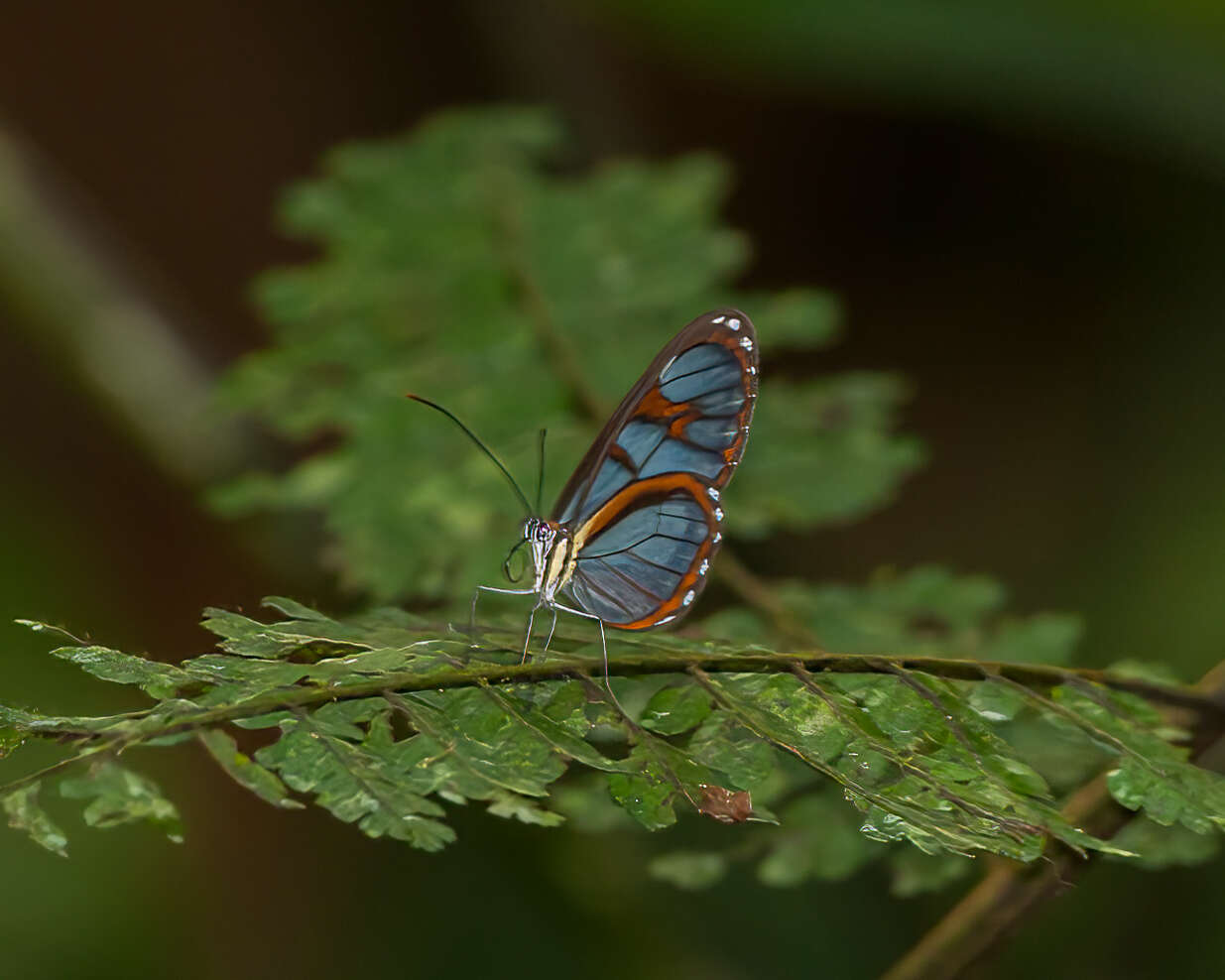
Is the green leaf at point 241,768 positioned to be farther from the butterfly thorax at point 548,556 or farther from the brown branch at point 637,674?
the butterfly thorax at point 548,556

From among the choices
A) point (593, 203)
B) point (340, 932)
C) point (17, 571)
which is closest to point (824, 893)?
point (340, 932)

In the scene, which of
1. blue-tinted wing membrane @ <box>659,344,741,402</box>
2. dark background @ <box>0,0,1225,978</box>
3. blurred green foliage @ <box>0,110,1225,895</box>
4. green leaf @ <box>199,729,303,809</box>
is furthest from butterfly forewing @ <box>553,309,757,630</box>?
dark background @ <box>0,0,1225,978</box>

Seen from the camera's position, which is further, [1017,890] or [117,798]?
Result: [1017,890]

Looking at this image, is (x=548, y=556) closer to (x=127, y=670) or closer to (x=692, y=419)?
(x=692, y=419)

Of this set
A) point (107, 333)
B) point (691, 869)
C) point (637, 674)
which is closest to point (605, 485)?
point (637, 674)

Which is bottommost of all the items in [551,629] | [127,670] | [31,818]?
[31,818]

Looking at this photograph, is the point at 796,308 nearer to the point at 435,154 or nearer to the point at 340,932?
the point at 435,154

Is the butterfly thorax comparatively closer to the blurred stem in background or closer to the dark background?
the dark background
